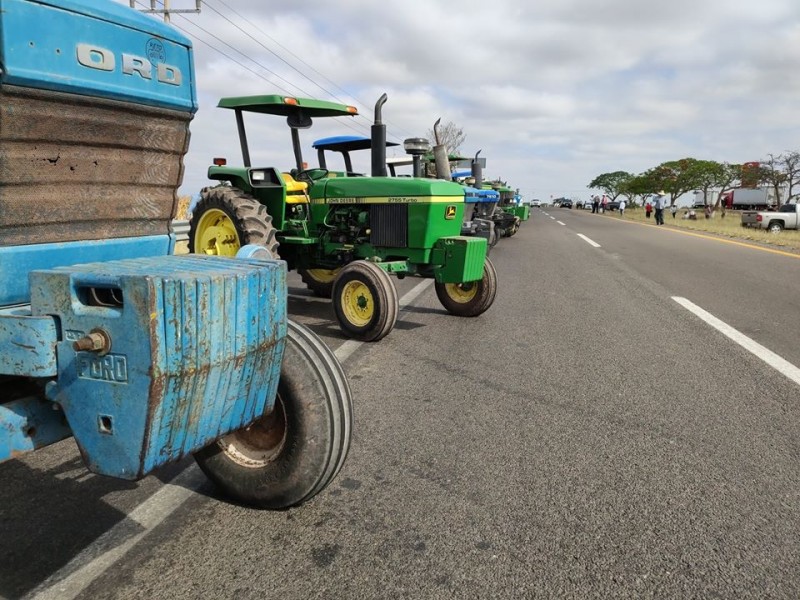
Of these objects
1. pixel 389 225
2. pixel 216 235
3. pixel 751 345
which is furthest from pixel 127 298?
pixel 216 235

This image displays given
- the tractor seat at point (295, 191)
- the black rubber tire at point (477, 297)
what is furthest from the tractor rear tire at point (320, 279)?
the black rubber tire at point (477, 297)

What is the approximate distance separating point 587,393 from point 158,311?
3.27 meters

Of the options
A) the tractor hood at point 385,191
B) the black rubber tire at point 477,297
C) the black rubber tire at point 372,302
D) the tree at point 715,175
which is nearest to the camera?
the black rubber tire at point 372,302

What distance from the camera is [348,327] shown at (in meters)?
5.76

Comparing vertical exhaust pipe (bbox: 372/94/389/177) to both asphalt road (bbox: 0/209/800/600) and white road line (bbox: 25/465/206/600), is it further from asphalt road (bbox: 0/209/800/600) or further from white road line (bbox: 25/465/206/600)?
white road line (bbox: 25/465/206/600)

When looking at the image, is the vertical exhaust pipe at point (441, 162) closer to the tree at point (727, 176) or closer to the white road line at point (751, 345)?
the white road line at point (751, 345)

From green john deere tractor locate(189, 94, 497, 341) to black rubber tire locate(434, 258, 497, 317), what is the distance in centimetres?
1

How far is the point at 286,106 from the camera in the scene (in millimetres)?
6781

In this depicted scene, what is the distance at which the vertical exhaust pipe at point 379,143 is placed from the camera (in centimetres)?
638

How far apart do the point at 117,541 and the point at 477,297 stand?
16.1ft

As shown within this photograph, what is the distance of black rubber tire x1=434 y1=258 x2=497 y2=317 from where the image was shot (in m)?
6.68

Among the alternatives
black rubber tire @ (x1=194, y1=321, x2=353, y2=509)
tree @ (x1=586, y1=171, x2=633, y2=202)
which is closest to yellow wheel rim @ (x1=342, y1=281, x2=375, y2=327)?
black rubber tire @ (x1=194, y1=321, x2=353, y2=509)

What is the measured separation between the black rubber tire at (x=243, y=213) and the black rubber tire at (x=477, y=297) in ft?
6.65

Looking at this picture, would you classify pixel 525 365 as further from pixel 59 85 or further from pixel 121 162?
pixel 59 85
